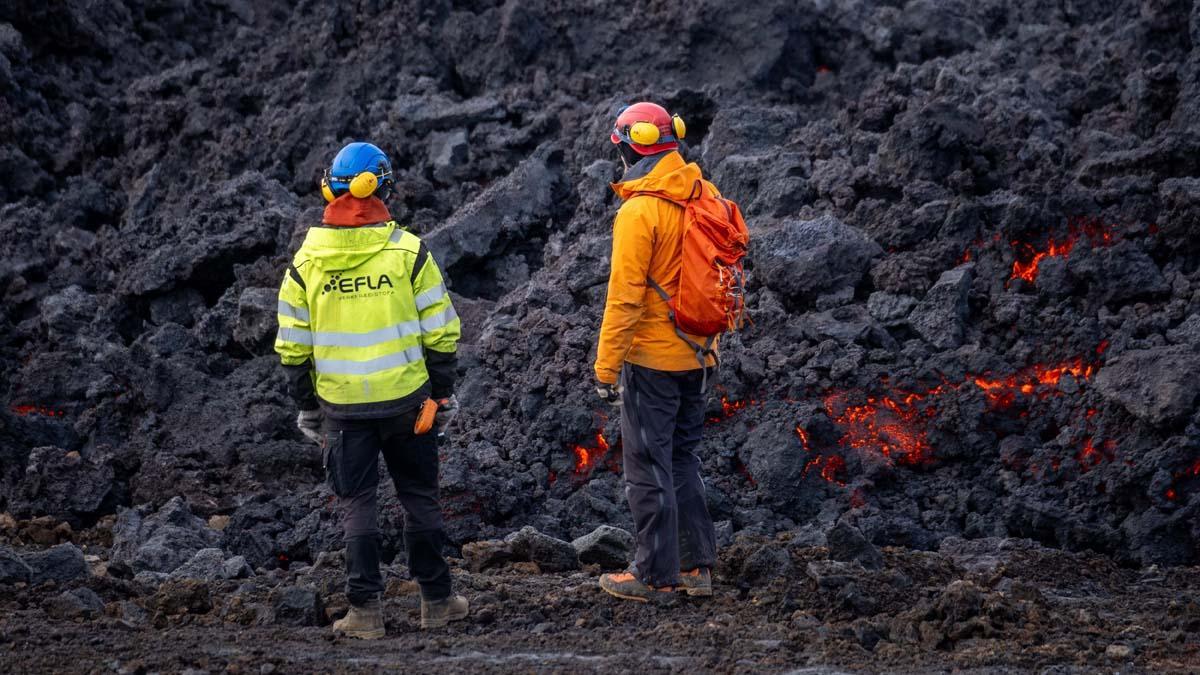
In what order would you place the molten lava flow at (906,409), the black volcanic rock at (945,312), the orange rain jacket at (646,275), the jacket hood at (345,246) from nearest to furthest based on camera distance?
the jacket hood at (345,246) → the orange rain jacket at (646,275) → the molten lava flow at (906,409) → the black volcanic rock at (945,312)

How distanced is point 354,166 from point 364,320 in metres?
0.68

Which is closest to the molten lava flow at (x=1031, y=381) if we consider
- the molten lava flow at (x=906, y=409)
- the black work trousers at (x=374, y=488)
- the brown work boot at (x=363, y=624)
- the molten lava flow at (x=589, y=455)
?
the molten lava flow at (x=906, y=409)

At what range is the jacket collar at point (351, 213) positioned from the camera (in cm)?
637

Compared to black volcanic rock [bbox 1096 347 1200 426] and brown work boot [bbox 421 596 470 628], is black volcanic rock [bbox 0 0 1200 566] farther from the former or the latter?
brown work boot [bbox 421 596 470 628]

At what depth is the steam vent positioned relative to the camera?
6449 millimetres

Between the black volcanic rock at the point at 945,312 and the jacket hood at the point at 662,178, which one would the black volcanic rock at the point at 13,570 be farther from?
the black volcanic rock at the point at 945,312

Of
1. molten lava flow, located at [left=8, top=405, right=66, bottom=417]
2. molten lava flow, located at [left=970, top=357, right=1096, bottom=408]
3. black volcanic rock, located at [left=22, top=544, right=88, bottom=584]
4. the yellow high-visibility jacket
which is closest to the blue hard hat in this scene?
the yellow high-visibility jacket

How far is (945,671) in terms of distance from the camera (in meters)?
5.84

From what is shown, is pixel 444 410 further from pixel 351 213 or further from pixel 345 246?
pixel 351 213

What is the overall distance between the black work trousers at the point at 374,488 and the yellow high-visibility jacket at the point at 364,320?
0.12 metres

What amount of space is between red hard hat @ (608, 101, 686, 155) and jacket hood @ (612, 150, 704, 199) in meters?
0.05

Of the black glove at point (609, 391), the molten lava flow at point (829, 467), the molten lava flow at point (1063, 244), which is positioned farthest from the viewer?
the molten lava flow at point (1063, 244)

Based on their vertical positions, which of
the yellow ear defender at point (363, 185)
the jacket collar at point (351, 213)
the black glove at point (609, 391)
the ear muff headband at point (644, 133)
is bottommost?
the black glove at point (609, 391)

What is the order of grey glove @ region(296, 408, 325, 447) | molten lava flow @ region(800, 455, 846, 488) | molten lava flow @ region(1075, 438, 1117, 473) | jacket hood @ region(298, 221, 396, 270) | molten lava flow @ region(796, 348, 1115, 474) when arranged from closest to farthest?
jacket hood @ region(298, 221, 396, 270) < grey glove @ region(296, 408, 325, 447) < molten lava flow @ region(1075, 438, 1117, 473) < molten lava flow @ region(800, 455, 846, 488) < molten lava flow @ region(796, 348, 1115, 474)
